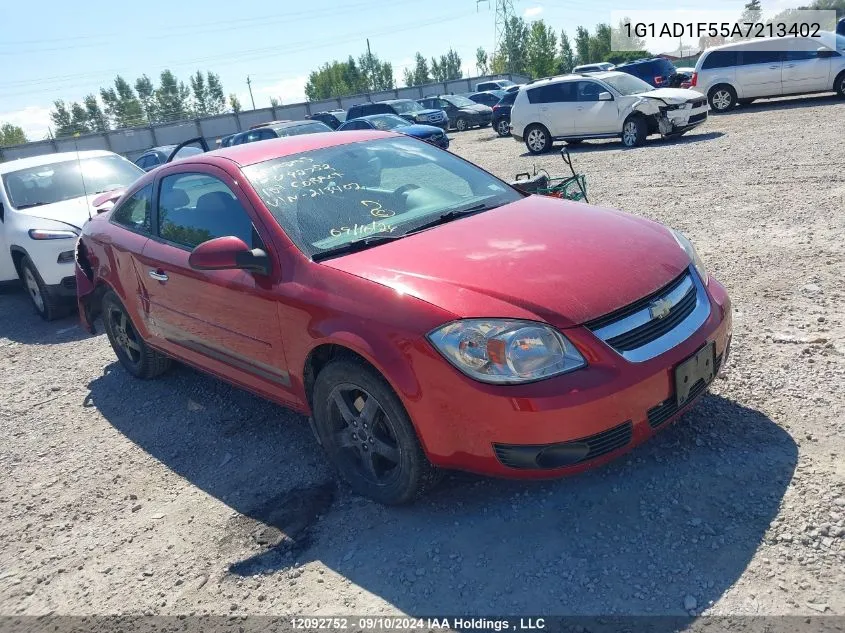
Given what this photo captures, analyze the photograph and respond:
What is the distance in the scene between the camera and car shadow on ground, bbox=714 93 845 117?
1639 cm

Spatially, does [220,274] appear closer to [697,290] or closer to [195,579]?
[195,579]

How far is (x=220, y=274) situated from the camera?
12.6ft

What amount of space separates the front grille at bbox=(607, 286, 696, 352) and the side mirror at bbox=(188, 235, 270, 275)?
5.62ft

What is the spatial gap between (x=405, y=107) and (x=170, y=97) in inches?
3281

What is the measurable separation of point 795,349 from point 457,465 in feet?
7.93

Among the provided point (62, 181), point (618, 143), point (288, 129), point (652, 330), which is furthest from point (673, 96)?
point (652, 330)

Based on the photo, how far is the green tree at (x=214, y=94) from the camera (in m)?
110

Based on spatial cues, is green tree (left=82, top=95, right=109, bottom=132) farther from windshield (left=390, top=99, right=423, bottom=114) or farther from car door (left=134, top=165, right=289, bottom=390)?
car door (left=134, top=165, right=289, bottom=390)

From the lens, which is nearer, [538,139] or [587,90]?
[587,90]

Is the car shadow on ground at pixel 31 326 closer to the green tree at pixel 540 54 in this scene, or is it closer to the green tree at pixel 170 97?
the green tree at pixel 540 54

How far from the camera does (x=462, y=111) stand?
2855 cm

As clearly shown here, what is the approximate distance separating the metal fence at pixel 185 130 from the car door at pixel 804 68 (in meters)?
27.5

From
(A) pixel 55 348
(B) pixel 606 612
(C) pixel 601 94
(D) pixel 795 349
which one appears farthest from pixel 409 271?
(C) pixel 601 94

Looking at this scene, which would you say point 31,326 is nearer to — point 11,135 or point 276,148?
point 276,148
